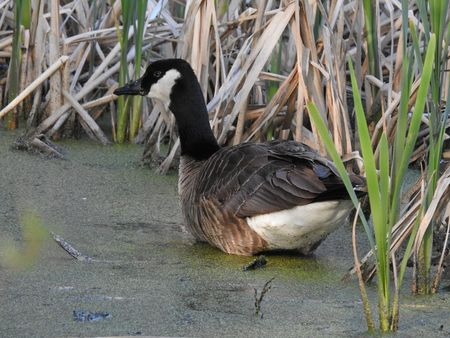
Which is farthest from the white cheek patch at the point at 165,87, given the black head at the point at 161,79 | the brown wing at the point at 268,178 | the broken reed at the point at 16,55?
the broken reed at the point at 16,55

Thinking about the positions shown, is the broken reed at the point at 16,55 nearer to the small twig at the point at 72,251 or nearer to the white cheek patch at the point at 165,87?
the white cheek patch at the point at 165,87

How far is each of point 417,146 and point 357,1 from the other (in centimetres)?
87

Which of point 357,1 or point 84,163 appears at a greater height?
point 357,1

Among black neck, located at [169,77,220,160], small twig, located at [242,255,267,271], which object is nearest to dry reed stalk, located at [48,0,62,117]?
black neck, located at [169,77,220,160]

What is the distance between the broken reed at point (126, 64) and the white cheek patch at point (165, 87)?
44 centimetres

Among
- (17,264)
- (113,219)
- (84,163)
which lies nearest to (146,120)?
(84,163)

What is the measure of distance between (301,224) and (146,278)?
0.68 metres

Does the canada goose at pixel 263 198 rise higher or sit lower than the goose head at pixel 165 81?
lower

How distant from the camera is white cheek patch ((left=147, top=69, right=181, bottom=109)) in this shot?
464 centimetres

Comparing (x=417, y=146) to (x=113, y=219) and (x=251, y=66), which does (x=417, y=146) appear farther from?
(x=113, y=219)

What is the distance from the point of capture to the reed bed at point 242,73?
14.1ft

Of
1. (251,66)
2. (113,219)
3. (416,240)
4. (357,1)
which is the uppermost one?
(357,1)

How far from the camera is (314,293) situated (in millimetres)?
3459

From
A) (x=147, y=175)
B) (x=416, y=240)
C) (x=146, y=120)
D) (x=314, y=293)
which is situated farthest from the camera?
(x=146, y=120)
